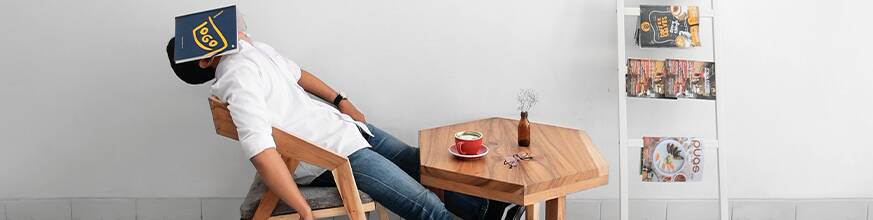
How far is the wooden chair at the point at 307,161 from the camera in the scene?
2230 mm

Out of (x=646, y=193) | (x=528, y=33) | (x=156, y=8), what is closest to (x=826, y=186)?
(x=646, y=193)

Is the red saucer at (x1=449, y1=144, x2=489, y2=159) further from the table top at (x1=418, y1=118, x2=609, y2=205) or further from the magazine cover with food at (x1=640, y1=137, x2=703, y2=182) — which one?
the magazine cover with food at (x1=640, y1=137, x2=703, y2=182)

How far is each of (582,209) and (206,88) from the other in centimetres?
144

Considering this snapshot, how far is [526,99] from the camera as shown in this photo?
2.99 meters

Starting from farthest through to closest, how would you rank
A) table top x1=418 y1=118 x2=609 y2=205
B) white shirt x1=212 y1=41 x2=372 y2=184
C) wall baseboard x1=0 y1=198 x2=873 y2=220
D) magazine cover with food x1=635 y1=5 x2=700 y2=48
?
wall baseboard x1=0 y1=198 x2=873 y2=220 < magazine cover with food x1=635 y1=5 x2=700 y2=48 < white shirt x1=212 y1=41 x2=372 y2=184 < table top x1=418 y1=118 x2=609 y2=205

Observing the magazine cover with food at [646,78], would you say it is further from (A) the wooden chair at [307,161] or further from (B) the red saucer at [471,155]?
(A) the wooden chair at [307,161]

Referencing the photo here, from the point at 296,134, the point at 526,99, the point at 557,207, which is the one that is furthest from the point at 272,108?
the point at 526,99

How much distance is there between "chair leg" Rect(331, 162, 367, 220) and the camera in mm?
2289

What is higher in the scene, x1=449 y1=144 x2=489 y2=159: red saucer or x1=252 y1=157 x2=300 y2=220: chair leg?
x1=449 y1=144 x2=489 y2=159: red saucer

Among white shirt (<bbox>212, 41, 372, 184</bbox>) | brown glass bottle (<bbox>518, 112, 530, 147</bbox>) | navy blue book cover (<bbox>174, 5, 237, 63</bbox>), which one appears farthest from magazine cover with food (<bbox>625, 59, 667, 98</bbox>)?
navy blue book cover (<bbox>174, 5, 237, 63</bbox>)

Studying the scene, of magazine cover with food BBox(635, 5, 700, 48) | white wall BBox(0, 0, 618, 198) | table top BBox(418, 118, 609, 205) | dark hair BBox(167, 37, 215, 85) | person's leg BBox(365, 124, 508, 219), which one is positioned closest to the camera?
table top BBox(418, 118, 609, 205)

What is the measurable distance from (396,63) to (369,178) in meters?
0.70

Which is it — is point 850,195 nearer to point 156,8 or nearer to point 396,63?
point 396,63

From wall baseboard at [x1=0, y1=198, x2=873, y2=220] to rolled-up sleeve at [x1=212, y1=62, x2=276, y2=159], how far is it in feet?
3.11
